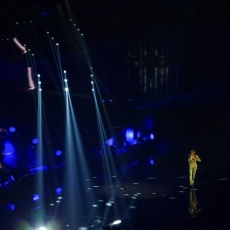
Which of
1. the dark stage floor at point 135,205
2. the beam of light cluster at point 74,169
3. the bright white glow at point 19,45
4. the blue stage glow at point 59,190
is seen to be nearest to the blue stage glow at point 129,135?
the beam of light cluster at point 74,169

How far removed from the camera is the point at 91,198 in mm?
9320

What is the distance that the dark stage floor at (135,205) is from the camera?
740 centimetres

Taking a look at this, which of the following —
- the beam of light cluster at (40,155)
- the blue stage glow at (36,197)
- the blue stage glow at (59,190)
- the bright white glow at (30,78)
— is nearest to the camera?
the beam of light cluster at (40,155)

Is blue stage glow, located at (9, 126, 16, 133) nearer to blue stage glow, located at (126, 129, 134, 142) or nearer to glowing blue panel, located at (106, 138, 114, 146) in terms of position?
glowing blue panel, located at (106, 138, 114, 146)

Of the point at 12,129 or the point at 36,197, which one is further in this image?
the point at 12,129

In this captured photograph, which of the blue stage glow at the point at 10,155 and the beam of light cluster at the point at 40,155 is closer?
the beam of light cluster at the point at 40,155

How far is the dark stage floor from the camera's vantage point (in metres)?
7.40

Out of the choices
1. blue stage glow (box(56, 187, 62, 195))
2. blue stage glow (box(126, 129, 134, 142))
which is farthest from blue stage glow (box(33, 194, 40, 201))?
blue stage glow (box(126, 129, 134, 142))

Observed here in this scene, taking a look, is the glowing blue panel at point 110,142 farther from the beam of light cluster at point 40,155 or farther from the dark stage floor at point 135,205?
the dark stage floor at point 135,205

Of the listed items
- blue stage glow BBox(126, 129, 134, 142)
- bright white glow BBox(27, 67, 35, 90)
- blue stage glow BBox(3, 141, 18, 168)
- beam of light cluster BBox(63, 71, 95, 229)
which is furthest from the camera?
bright white glow BBox(27, 67, 35, 90)

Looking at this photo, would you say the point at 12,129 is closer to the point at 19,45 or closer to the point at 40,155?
the point at 40,155

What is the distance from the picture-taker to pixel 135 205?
28.5ft

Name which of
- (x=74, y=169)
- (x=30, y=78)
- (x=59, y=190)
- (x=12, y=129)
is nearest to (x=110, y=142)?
(x=74, y=169)

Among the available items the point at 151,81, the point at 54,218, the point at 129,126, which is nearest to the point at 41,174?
the point at 54,218
